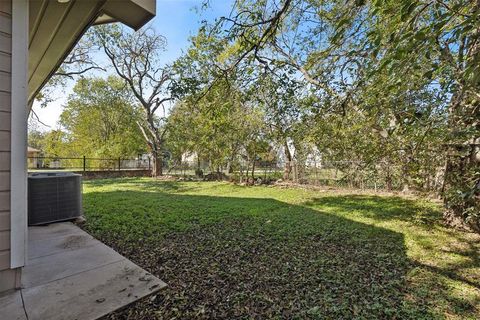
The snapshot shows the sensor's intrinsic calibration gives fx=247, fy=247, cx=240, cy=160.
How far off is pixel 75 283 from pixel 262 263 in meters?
1.70

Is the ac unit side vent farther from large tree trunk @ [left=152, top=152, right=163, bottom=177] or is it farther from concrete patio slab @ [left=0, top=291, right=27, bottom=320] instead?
large tree trunk @ [left=152, top=152, right=163, bottom=177]

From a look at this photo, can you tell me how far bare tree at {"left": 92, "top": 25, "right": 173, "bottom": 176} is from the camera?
1174cm

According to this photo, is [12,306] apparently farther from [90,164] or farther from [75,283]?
[90,164]

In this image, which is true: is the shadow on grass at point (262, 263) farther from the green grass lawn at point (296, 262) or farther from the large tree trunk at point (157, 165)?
the large tree trunk at point (157, 165)

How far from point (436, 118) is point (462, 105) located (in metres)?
0.52

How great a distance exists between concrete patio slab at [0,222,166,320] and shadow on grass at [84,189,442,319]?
0.15 metres

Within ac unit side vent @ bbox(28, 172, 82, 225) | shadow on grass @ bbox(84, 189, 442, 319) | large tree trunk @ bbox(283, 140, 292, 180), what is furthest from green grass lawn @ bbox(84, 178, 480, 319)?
large tree trunk @ bbox(283, 140, 292, 180)

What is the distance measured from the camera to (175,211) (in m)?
4.96

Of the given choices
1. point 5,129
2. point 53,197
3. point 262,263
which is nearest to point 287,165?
point 262,263

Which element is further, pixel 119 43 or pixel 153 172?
pixel 153 172

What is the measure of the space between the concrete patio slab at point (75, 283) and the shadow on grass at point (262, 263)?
0.15m

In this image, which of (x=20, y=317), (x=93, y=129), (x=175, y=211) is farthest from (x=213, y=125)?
(x=93, y=129)

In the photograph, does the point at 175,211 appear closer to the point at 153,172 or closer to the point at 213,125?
the point at 213,125

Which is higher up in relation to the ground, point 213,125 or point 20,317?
point 213,125
